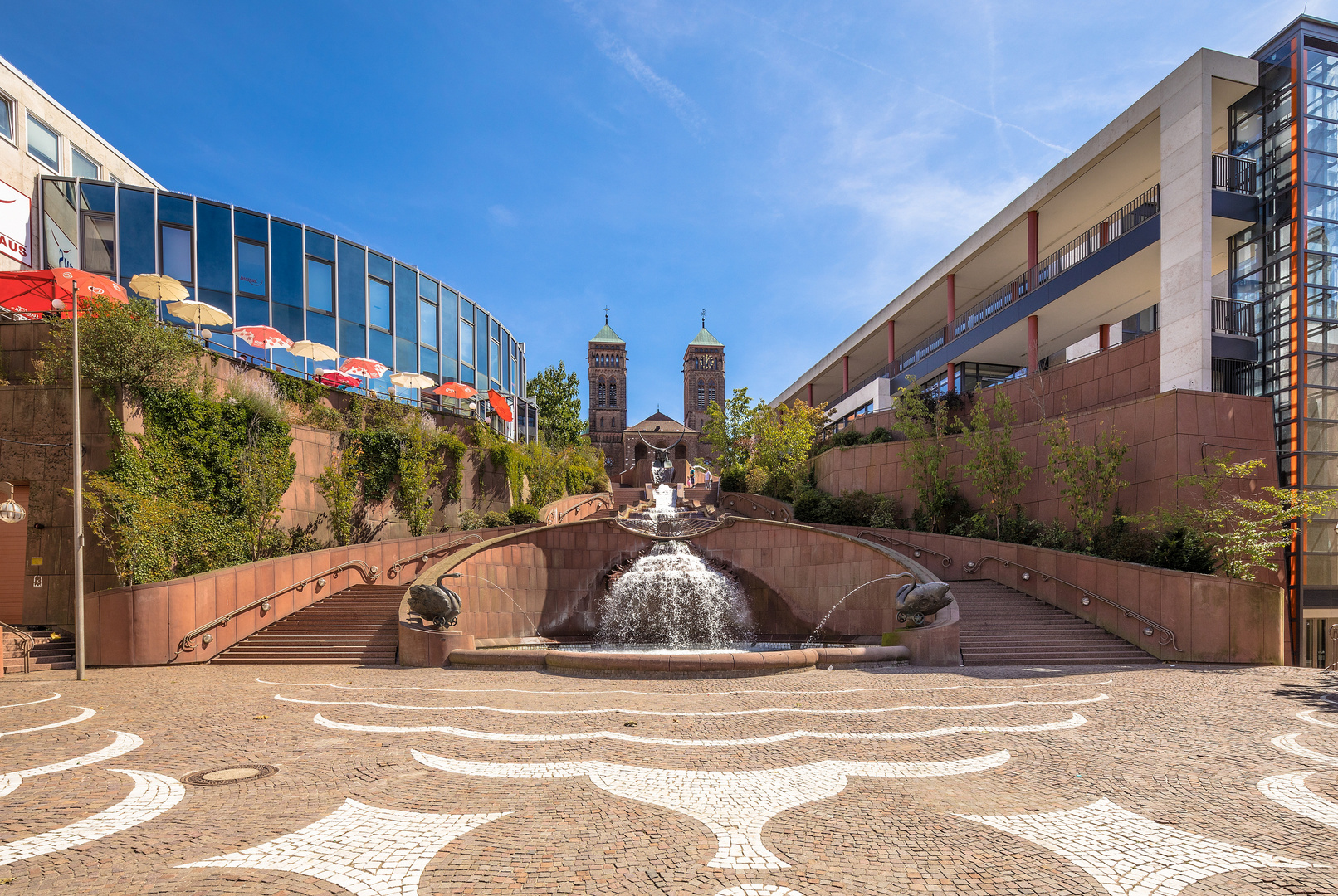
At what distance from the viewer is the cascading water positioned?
21703 millimetres

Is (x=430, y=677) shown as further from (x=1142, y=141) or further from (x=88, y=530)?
(x=1142, y=141)

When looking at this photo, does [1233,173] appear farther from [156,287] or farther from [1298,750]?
[156,287]

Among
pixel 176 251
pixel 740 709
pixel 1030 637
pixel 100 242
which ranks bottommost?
pixel 1030 637

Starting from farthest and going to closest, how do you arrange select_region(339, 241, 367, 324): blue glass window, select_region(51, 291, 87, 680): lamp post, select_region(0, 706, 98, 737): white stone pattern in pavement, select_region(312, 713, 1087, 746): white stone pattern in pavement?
select_region(339, 241, 367, 324): blue glass window < select_region(51, 291, 87, 680): lamp post < select_region(0, 706, 98, 737): white stone pattern in pavement < select_region(312, 713, 1087, 746): white stone pattern in pavement

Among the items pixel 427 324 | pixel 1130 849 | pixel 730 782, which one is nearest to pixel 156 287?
pixel 427 324

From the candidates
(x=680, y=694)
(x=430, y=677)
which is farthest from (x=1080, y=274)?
(x=430, y=677)

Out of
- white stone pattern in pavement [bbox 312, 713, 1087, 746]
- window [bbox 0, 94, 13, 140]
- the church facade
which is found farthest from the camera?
the church facade

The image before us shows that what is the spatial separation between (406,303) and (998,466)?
1108 inches

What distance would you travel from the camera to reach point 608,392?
11862 cm

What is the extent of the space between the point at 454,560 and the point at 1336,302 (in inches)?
952

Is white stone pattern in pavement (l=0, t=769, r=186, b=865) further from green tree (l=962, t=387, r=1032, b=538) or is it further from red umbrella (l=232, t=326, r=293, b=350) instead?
red umbrella (l=232, t=326, r=293, b=350)

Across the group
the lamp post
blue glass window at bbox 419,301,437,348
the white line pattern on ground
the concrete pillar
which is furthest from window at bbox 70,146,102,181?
the concrete pillar

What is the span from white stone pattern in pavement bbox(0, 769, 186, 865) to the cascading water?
15456 millimetres

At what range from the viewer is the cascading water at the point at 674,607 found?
71.2 feet
